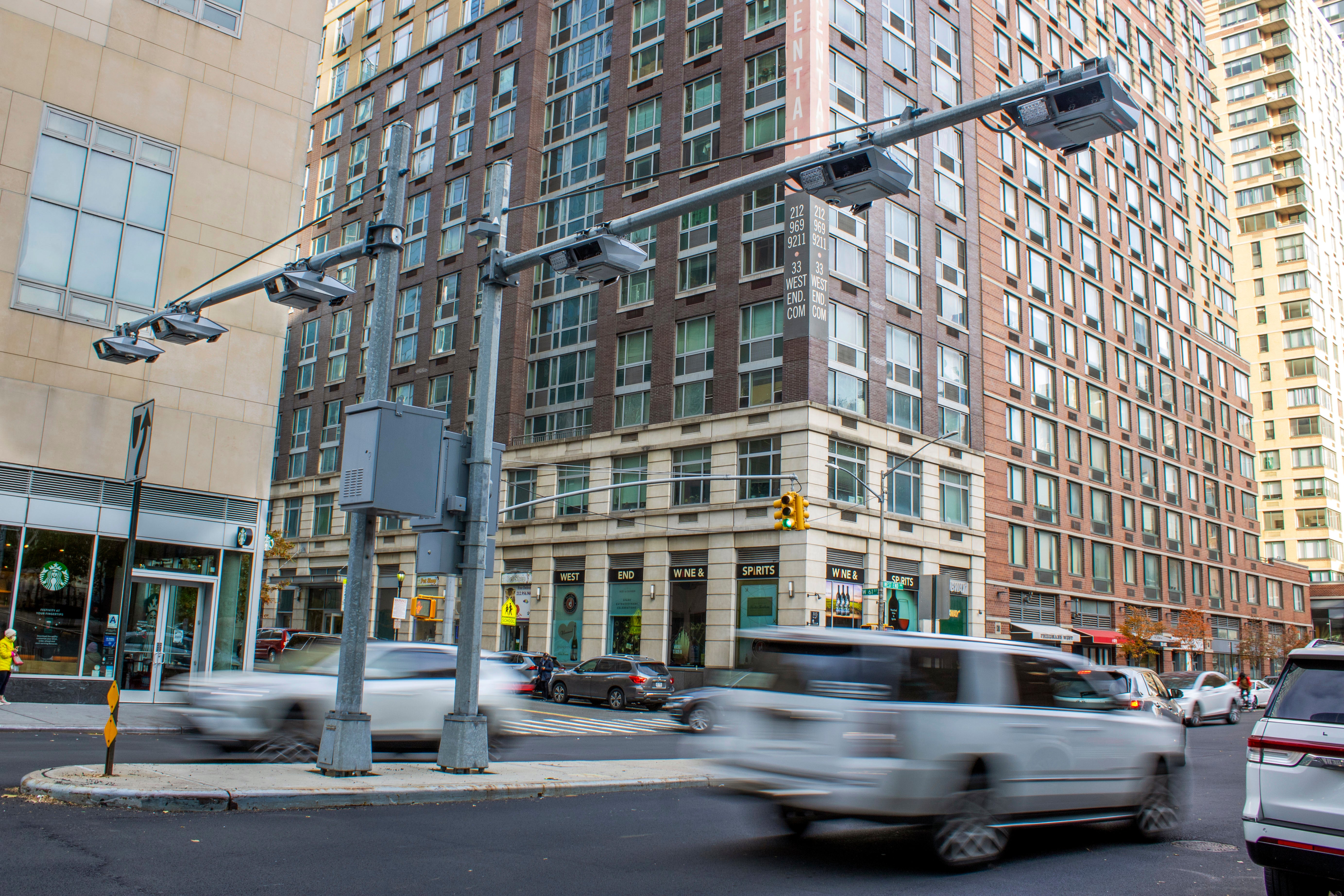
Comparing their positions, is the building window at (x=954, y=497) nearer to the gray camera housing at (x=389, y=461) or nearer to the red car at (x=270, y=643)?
the red car at (x=270, y=643)

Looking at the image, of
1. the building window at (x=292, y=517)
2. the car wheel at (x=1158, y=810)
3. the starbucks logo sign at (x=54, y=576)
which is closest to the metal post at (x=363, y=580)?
the car wheel at (x=1158, y=810)

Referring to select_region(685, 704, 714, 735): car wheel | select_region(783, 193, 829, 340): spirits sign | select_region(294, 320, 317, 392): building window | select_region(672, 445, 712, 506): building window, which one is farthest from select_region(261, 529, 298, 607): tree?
select_region(685, 704, 714, 735): car wheel

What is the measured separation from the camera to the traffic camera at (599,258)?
1220cm

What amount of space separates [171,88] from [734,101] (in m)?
24.8

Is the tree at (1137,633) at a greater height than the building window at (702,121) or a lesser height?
lesser

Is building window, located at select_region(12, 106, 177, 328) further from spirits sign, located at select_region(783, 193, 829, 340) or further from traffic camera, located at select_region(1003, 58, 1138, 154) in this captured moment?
spirits sign, located at select_region(783, 193, 829, 340)

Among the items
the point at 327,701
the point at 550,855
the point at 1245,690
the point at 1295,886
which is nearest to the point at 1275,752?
the point at 1295,886

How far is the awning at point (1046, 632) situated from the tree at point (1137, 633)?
565 centimetres

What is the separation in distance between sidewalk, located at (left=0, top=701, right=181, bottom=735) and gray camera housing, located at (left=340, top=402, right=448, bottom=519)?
5.84m

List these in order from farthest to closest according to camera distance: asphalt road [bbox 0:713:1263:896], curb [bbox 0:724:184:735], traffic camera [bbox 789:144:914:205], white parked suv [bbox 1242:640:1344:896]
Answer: curb [bbox 0:724:184:735] < traffic camera [bbox 789:144:914:205] < asphalt road [bbox 0:713:1263:896] < white parked suv [bbox 1242:640:1344:896]

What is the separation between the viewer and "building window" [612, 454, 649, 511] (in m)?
43.8

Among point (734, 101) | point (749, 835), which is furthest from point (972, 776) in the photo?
point (734, 101)

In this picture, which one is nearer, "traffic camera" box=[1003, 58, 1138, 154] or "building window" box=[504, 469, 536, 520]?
"traffic camera" box=[1003, 58, 1138, 154]

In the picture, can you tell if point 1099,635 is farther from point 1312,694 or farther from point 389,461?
point 1312,694
